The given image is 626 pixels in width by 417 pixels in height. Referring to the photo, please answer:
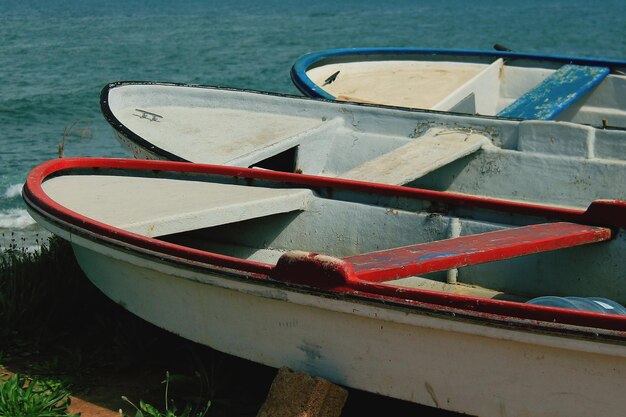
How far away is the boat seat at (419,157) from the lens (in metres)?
6.05

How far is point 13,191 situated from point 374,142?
546cm

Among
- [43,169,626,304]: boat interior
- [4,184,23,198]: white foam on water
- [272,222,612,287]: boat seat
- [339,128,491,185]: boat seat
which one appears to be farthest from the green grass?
[4,184,23,198]: white foam on water

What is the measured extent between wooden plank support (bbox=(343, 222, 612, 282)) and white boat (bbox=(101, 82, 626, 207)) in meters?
1.45

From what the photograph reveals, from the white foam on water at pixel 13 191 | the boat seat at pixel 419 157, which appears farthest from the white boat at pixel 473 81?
the white foam on water at pixel 13 191

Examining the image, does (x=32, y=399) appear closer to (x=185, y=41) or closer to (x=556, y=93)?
(x=556, y=93)

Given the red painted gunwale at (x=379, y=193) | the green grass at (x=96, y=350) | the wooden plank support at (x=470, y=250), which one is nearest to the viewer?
the red painted gunwale at (x=379, y=193)

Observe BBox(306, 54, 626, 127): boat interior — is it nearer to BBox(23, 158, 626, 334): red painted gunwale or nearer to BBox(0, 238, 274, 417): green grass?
BBox(23, 158, 626, 334): red painted gunwale

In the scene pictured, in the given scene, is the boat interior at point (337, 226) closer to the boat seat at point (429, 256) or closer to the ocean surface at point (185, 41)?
the boat seat at point (429, 256)

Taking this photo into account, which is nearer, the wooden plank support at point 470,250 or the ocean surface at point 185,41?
the wooden plank support at point 470,250

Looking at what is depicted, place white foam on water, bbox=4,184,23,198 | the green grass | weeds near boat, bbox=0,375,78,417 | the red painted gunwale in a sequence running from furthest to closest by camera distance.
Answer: white foam on water, bbox=4,184,23,198 < the green grass < weeds near boat, bbox=0,375,78,417 < the red painted gunwale

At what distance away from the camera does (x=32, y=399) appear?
4.30m

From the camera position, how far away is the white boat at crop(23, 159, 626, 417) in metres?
3.66

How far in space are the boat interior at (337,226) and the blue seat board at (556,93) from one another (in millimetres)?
2796

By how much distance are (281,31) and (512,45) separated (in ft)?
23.6
